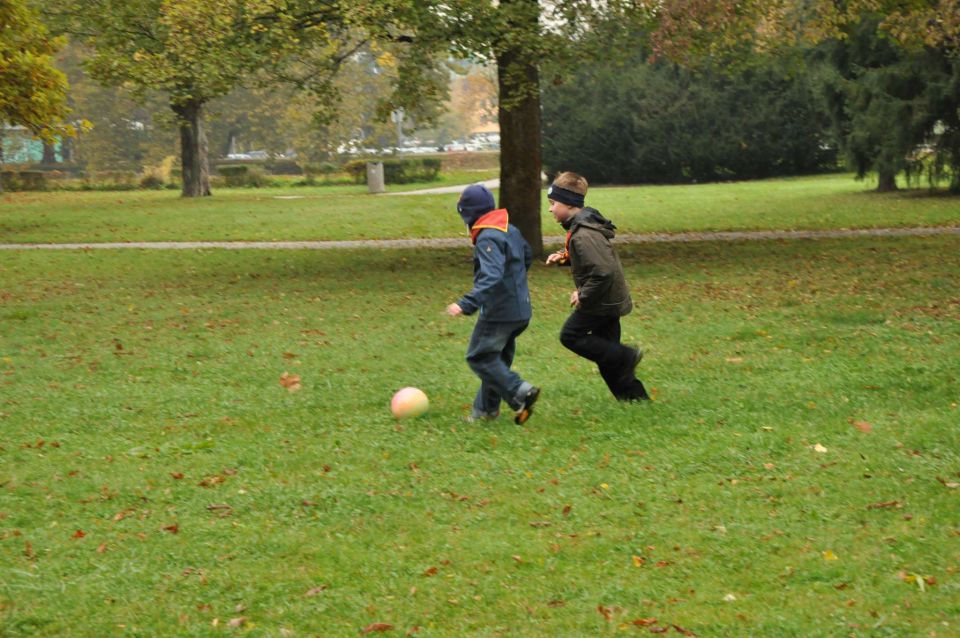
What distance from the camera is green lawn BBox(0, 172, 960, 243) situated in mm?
23703

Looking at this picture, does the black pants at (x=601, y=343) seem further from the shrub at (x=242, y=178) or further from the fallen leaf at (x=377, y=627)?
the shrub at (x=242, y=178)

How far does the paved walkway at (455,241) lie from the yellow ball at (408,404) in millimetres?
13012

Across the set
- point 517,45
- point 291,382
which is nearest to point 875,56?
point 517,45

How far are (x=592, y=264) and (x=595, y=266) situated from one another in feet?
0.07

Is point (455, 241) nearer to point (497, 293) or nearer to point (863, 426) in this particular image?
point (497, 293)

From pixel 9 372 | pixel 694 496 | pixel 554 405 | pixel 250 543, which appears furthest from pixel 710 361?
pixel 9 372

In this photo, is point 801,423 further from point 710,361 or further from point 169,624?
point 169,624

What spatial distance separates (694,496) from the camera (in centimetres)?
616

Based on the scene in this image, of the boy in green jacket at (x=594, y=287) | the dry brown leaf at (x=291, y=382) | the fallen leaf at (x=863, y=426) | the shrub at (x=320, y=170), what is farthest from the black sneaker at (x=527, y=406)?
the shrub at (x=320, y=170)

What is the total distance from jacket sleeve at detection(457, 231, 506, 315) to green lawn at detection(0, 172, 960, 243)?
617 inches

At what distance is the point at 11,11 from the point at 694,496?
20536mm

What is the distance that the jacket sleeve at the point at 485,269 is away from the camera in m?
7.20

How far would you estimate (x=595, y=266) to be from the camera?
7.58 meters

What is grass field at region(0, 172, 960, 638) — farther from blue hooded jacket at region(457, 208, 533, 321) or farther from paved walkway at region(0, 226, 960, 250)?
paved walkway at region(0, 226, 960, 250)
